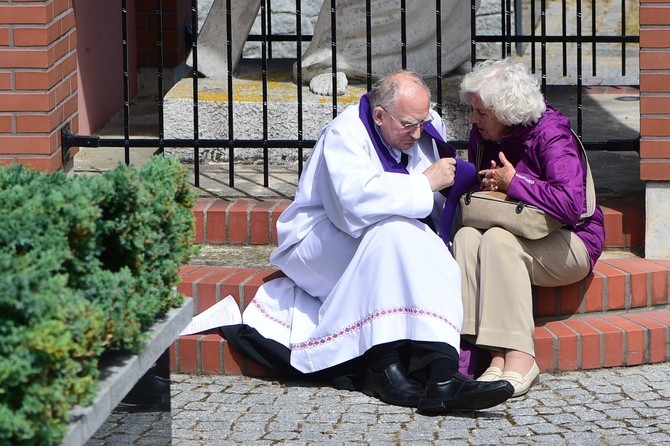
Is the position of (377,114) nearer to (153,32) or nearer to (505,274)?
(505,274)

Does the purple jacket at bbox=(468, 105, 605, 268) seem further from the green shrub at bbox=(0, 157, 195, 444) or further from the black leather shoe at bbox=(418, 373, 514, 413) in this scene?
the green shrub at bbox=(0, 157, 195, 444)

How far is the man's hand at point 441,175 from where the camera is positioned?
4.55 meters

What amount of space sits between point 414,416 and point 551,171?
0.98 m

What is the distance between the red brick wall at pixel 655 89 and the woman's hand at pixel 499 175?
0.71 meters

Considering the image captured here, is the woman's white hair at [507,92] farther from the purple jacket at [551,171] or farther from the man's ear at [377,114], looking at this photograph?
the man's ear at [377,114]

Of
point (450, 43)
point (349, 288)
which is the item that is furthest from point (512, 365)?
point (450, 43)

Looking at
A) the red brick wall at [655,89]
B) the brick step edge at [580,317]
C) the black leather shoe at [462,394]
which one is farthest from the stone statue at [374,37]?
the black leather shoe at [462,394]

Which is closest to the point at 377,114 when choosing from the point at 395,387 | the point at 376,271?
the point at 376,271

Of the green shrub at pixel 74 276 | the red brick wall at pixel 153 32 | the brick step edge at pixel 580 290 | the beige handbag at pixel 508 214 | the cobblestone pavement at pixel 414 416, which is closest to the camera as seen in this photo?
the green shrub at pixel 74 276

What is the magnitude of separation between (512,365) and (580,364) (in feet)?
1.23

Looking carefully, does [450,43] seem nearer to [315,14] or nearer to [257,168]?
[257,168]

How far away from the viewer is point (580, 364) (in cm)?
472

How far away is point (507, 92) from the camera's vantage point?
4.48 m

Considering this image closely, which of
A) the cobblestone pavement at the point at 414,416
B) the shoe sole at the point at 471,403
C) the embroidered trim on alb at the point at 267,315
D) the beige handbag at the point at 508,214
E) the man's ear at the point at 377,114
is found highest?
the man's ear at the point at 377,114
